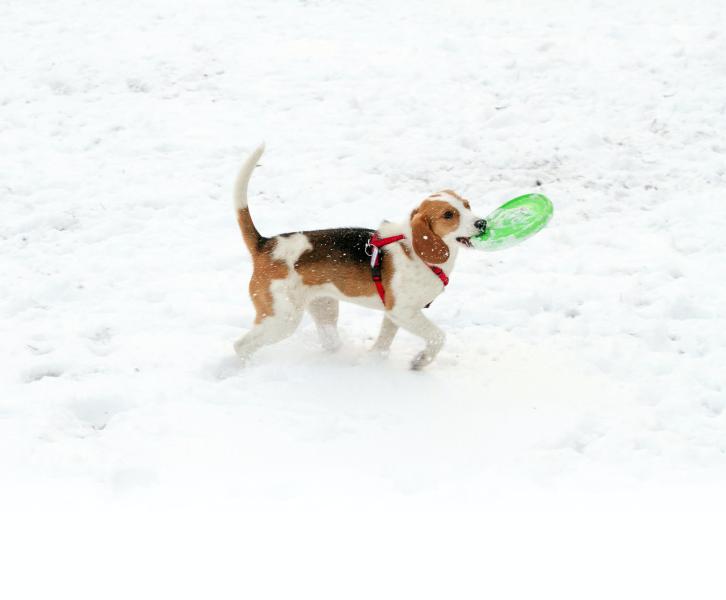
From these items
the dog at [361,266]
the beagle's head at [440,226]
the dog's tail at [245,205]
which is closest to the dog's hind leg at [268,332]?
the dog at [361,266]

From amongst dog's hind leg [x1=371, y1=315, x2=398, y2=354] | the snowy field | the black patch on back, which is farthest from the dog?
the snowy field

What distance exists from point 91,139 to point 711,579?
782cm

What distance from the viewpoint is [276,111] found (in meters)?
9.23

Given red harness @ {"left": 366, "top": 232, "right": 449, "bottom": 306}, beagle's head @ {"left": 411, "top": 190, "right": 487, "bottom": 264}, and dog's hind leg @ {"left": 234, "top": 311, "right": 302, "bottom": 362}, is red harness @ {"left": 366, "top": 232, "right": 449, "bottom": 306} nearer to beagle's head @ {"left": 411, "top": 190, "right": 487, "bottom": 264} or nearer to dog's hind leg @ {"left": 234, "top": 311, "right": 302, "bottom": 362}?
beagle's head @ {"left": 411, "top": 190, "right": 487, "bottom": 264}

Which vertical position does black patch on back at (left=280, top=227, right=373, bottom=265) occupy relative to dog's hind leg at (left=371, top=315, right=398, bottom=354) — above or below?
above

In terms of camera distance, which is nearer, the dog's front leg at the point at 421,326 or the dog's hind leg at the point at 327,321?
the dog's front leg at the point at 421,326

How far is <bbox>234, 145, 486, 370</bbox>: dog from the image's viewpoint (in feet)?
14.8

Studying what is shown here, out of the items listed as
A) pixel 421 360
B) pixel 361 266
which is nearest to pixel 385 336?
pixel 421 360

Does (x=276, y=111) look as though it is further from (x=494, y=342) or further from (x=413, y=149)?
(x=494, y=342)

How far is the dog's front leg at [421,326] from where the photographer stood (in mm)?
4664

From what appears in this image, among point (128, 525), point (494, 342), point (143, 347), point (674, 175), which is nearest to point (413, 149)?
point (674, 175)

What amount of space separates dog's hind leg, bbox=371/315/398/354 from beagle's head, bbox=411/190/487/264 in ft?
2.17

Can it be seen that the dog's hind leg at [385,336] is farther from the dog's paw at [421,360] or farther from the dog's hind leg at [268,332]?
the dog's hind leg at [268,332]

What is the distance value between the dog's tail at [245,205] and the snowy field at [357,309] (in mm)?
853
